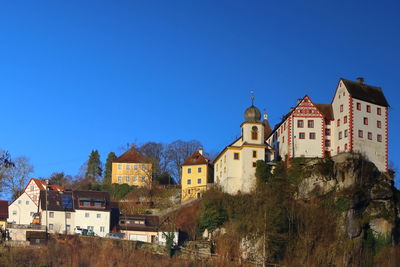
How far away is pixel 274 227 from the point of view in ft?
213

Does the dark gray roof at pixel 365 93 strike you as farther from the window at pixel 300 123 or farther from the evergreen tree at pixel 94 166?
the evergreen tree at pixel 94 166

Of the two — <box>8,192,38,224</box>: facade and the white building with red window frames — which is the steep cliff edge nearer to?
the white building with red window frames

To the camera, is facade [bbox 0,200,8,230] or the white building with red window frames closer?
the white building with red window frames

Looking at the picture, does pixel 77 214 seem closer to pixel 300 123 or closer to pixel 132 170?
pixel 132 170

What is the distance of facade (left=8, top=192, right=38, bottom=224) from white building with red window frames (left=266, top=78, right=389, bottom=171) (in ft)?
86.2

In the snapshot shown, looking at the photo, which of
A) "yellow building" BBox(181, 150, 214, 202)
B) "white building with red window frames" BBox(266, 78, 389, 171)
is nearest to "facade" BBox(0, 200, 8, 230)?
"yellow building" BBox(181, 150, 214, 202)

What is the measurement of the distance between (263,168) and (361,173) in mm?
10326

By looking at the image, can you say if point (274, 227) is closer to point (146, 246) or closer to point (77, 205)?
point (146, 246)

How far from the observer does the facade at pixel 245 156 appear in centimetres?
7662

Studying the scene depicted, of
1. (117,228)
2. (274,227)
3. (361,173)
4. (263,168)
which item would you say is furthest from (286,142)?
(117,228)

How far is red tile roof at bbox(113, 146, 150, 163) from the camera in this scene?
100688 mm

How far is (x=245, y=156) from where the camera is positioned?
77188 mm

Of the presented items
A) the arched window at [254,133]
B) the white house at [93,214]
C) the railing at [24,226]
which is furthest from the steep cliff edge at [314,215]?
the railing at [24,226]

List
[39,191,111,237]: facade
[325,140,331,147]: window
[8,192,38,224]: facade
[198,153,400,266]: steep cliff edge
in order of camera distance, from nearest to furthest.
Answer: [198,153,400,266]: steep cliff edge < [325,140,331,147]: window < [39,191,111,237]: facade < [8,192,38,224]: facade
